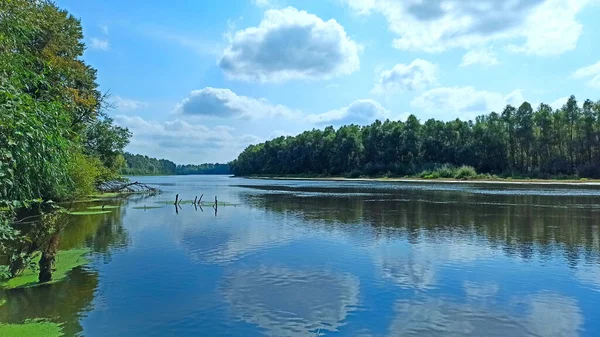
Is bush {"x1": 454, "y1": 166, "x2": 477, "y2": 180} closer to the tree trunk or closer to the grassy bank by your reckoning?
the grassy bank

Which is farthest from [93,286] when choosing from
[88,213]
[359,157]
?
[359,157]

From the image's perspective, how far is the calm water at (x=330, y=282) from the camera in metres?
11.7

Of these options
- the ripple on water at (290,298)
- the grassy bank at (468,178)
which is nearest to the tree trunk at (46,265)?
the ripple on water at (290,298)

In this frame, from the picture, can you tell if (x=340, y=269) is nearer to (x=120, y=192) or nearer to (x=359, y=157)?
(x=120, y=192)

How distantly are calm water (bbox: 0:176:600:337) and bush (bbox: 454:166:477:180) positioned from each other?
76639 millimetres

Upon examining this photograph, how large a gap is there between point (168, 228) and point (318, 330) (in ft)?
68.6

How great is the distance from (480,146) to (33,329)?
110m

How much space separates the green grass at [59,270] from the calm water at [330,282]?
61 centimetres

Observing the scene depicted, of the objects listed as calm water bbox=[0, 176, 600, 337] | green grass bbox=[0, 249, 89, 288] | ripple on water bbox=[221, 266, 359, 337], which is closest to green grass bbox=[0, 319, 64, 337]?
calm water bbox=[0, 176, 600, 337]

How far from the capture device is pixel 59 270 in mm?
16984

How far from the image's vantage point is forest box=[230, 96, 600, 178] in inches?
3622

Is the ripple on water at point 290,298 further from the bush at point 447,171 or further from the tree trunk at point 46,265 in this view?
the bush at point 447,171

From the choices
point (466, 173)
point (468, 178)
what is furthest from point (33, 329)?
point (466, 173)

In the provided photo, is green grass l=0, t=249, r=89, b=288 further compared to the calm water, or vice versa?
green grass l=0, t=249, r=89, b=288
